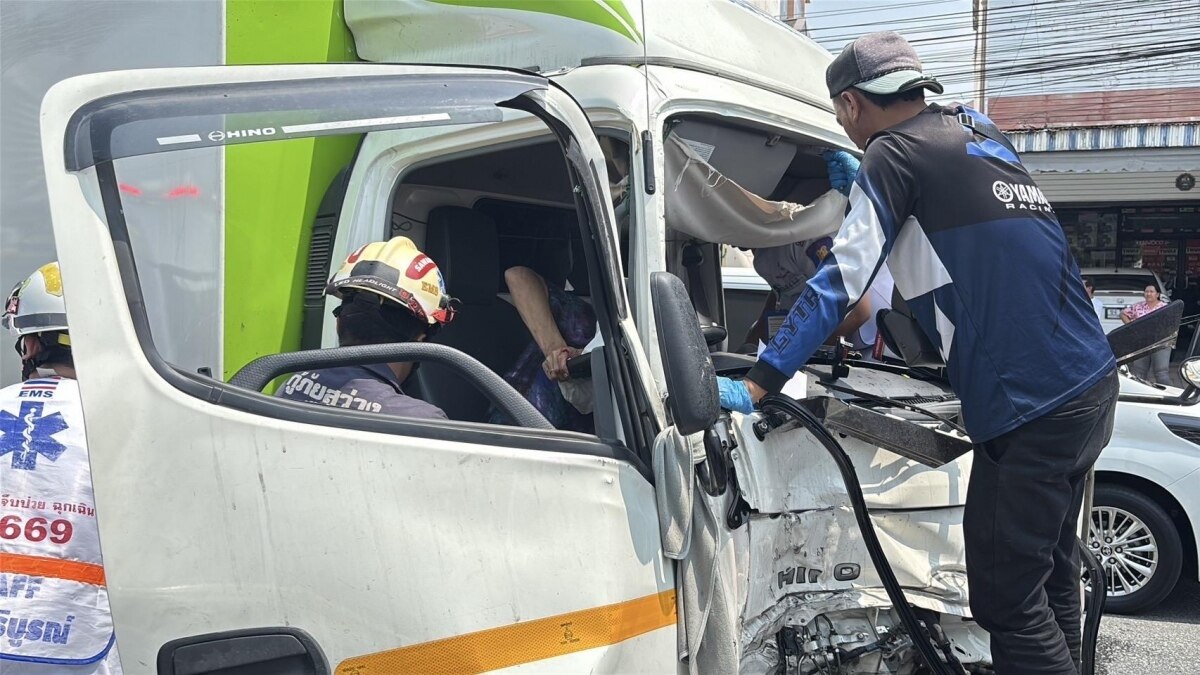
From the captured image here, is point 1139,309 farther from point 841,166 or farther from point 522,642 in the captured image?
point 522,642

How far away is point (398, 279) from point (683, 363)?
762 mm

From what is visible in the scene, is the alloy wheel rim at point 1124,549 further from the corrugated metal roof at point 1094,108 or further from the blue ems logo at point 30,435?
the corrugated metal roof at point 1094,108

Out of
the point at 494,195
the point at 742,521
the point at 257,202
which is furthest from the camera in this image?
the point at 494,195

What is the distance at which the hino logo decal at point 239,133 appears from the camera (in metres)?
1.71

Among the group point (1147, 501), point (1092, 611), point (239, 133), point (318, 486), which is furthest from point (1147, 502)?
point (239, 133)

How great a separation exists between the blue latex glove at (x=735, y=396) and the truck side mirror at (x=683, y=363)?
28 cm

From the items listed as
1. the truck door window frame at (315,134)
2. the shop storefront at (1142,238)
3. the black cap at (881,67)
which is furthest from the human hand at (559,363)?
the shop storefront at (1142,238)

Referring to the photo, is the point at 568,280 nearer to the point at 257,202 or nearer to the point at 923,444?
the point at 257,202

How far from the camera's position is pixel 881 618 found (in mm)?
2414

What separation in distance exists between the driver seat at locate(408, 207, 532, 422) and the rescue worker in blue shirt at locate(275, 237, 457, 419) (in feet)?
2.80

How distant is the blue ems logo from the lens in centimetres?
169

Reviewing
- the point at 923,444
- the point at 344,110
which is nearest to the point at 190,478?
the point at 344,110

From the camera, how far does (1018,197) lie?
7.38ft

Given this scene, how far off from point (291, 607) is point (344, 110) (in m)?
0.98
